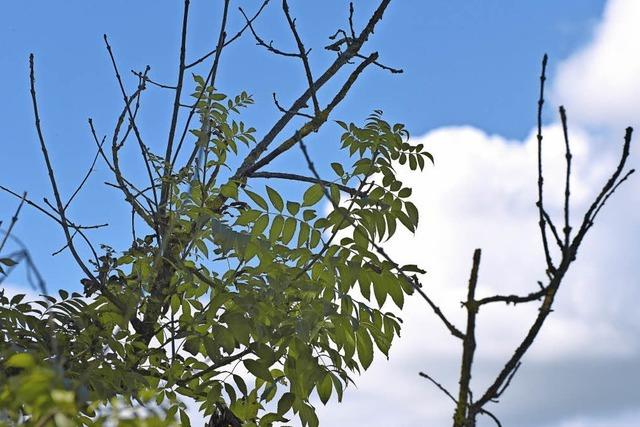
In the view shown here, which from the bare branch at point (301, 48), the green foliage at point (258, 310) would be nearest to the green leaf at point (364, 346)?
the green foliage at point (258, 310)

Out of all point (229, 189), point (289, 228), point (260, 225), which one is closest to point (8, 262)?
point (229, 189)

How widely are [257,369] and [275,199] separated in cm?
89

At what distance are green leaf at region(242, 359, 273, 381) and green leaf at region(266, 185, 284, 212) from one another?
2.66 ft

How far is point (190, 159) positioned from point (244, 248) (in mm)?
1784

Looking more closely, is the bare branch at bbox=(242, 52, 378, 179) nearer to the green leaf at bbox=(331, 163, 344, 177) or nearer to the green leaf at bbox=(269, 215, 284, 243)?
the green leaf at bbox=(331, 163, 344, 177)

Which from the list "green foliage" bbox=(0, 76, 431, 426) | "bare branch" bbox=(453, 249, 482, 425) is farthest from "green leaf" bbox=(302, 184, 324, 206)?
"bare branch" bbox=(453, 249, 482, 425)

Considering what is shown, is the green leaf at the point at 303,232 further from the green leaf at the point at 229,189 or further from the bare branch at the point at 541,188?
the bare branch at the point at 541,188

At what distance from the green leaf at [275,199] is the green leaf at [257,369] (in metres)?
0.81

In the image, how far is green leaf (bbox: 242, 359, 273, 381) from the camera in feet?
15.2

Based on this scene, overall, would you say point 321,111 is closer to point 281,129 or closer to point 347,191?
point 281,129

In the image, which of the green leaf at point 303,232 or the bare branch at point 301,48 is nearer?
the green leaf at point 303,232

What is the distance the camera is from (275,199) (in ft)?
15.2

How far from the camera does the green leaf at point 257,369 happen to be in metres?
4.64

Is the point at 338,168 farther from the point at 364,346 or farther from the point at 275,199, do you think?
the point at 364,346
